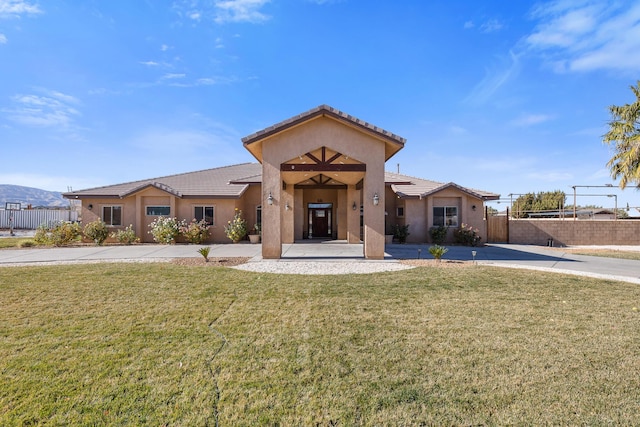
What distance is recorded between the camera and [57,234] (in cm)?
1700

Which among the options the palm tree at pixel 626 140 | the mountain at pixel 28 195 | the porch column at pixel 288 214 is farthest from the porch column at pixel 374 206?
the mountain at pixel 28 195

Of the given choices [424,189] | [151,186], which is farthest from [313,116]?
[151,186]

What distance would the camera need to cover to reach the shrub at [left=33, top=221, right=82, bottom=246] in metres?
17.0

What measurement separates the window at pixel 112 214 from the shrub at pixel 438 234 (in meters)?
19.7

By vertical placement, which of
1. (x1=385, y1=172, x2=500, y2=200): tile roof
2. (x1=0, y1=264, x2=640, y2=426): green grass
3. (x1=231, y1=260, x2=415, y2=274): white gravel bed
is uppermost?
(x1=385, y1=172, x2=500, y2=200): tile roof

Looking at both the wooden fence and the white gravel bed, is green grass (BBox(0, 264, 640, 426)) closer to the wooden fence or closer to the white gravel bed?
the white gravel bed

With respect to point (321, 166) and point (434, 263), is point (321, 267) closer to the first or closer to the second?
point (434, 263)

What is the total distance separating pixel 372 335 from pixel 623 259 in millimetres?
14543

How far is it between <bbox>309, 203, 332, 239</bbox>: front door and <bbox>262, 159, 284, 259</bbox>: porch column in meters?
9.66

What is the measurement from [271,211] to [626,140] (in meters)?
18.3

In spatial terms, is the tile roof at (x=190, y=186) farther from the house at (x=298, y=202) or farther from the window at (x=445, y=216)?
the window at (x=445, y=216)

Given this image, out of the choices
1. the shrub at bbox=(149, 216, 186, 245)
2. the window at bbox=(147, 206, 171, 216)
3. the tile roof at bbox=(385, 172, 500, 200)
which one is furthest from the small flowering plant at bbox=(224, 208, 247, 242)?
the tile roof at bbox=(385, 172, 500, 200)

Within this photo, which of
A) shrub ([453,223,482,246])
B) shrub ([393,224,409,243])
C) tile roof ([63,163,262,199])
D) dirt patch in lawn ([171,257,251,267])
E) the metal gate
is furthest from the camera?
the metal gate

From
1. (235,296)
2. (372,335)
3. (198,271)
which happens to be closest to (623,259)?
(372,335)
